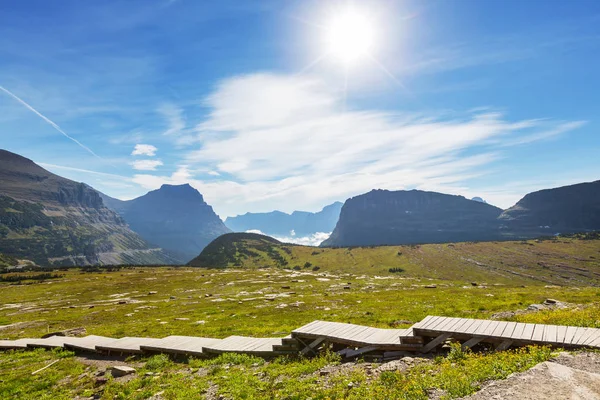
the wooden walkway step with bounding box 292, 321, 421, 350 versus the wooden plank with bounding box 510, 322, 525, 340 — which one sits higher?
the wooden plank with bounding box 510, 322, 525, 340

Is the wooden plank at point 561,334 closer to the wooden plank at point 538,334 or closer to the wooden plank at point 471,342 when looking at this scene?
the wooden plank at point 538,334

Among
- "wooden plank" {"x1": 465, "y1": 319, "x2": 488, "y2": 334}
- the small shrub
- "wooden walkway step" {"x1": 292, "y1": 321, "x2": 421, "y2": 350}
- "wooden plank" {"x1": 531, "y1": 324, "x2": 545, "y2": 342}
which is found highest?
"wooden plank" {"x1": 465, "y1": 319, "x2": 488, "y2": 334}

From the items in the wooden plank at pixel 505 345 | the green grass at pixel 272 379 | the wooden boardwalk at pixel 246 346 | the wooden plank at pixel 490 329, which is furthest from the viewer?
the wooden boardwalk at pixel 246 346

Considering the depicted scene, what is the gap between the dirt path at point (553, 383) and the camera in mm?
9047

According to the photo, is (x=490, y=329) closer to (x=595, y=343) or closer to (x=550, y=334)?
(x=550, y=334)

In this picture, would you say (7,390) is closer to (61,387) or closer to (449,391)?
(61,387)

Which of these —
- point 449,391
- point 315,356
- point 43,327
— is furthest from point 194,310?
point 449,391

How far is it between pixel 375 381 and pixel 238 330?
1757 cm

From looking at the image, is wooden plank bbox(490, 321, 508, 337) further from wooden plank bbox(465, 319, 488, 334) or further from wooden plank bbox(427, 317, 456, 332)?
wooden plank bbox(427, 317, 456, 332)

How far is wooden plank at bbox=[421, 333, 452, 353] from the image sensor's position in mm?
14414

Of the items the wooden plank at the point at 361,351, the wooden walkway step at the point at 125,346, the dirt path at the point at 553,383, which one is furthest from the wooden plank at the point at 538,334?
the wooden walkway step at the point at 125,346

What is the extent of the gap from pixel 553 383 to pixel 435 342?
523 cm

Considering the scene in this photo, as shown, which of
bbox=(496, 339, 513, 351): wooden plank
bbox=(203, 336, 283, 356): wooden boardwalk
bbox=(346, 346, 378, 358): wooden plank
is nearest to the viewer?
bbox=(496, 339, 513, 351): wooden plank

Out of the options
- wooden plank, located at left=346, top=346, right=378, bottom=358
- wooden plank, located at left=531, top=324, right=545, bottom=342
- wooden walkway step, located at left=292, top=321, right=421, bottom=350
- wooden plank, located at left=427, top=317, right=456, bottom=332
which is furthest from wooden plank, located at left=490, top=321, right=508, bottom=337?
wooden plank, located at left=346, top=346, right=378, bottom=358
